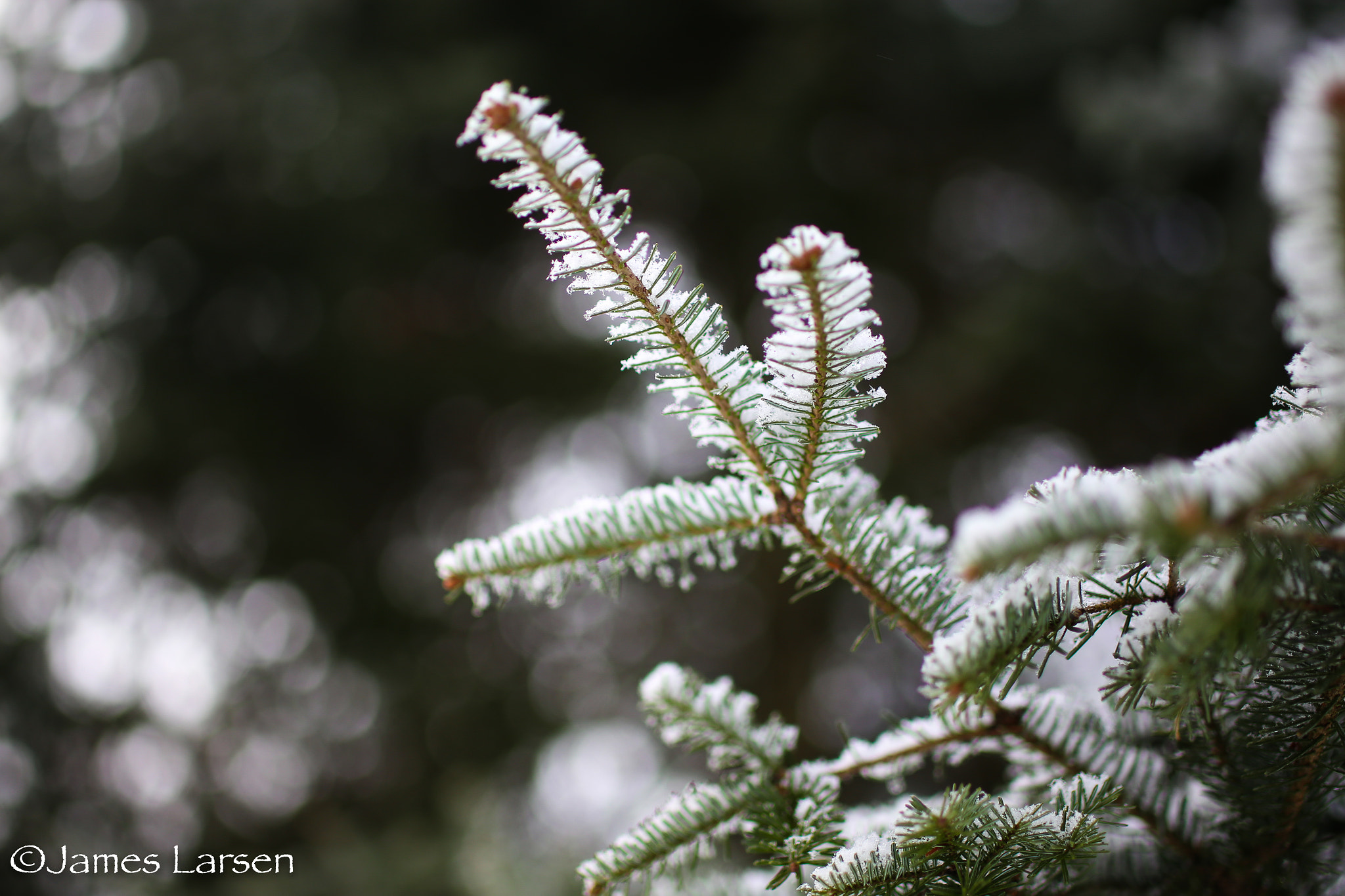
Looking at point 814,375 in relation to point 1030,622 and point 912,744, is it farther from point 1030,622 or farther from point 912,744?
point 912,744

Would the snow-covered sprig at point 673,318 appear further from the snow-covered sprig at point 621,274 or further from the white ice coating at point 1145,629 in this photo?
the white ice coating at point 1145,629

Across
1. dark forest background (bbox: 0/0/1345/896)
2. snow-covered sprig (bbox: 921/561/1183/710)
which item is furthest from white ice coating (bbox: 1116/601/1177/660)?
dark forest background (bbox: 0/0/1345/896)

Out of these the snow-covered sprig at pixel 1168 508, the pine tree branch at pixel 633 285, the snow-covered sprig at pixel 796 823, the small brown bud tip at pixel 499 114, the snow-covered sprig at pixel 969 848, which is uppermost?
the small brown bud tip at pixel 499 114

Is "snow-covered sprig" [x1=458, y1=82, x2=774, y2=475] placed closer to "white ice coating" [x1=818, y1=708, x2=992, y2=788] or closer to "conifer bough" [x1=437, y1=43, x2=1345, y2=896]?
"conifer bough" [x1=437, y1=43, x2=1345, y2=896]

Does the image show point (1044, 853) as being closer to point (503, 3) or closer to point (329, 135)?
point (329, 135)

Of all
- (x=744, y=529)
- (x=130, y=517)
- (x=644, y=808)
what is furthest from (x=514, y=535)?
(x=130, y=517)

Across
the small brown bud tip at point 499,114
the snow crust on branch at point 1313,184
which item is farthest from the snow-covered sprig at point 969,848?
the small brown bud tip at point 499,114

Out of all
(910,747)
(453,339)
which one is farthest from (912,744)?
(453,339)
